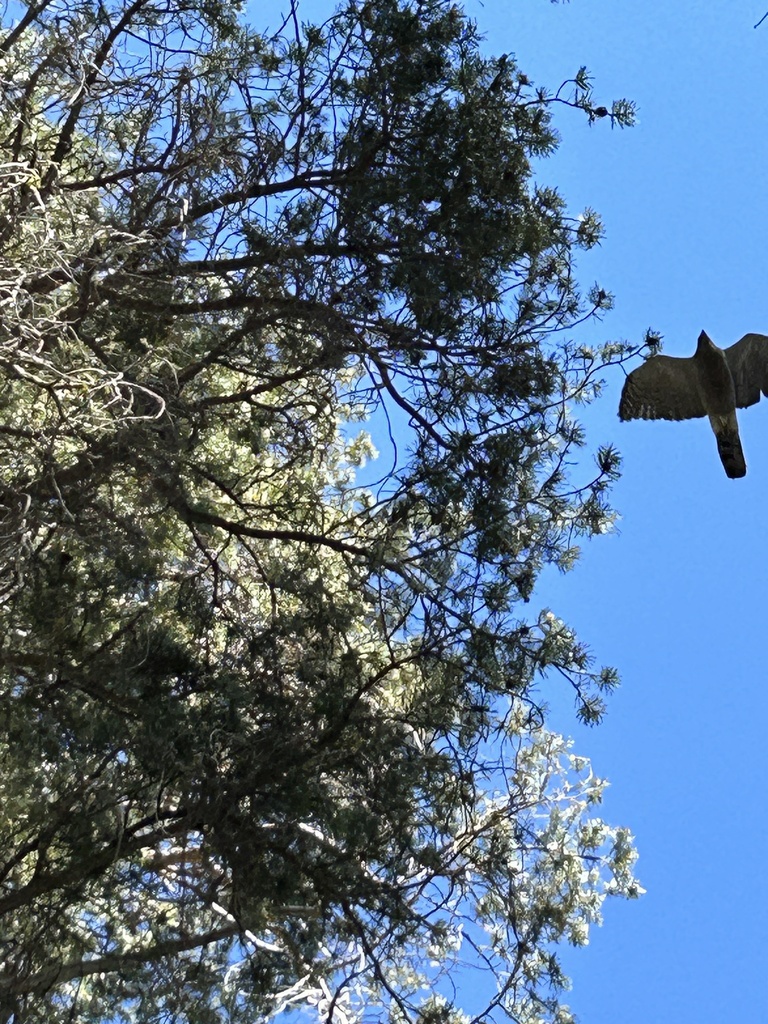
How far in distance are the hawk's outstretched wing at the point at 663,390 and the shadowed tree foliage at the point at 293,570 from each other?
515 mm

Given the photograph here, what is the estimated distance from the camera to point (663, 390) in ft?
16.7

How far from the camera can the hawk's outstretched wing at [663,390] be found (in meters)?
5.03

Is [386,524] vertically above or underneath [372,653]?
above

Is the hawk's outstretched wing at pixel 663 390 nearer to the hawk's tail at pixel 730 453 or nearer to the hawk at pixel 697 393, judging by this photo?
the hawk at pixel 697 393

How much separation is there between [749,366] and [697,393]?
337 mm

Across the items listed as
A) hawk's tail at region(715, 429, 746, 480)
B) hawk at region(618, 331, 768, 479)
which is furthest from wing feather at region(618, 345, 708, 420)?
hawk's tail at region(715, 429, 746, 480)

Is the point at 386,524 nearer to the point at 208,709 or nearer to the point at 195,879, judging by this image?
the point at 208,709

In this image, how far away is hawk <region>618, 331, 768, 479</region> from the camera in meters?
5.03

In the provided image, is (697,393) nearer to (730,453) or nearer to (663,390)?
(663,390)

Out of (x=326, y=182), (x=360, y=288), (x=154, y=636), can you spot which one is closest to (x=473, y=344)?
(x=360, y=288)

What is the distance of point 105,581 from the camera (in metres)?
4.29

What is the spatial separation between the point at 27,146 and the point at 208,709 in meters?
2.00

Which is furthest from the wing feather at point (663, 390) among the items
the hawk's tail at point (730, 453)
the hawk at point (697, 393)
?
the hawk's tail at point (730, 453)

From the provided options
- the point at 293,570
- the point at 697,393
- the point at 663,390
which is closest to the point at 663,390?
the point at 663,390
